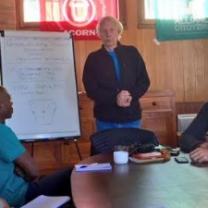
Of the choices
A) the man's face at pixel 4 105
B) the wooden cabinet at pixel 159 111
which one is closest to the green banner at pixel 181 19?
the wooden cabinet at pixel 159 111

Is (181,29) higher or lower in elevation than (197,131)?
higher

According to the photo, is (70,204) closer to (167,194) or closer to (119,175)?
(119,175)

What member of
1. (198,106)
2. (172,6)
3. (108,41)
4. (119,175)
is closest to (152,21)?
(172,6)

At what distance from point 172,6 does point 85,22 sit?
95cm

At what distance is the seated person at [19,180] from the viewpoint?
250 centimetres

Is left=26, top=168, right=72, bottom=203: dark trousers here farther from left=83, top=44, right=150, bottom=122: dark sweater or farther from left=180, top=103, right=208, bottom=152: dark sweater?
left=83, top=44, right=150, bottom=122: dark sweater

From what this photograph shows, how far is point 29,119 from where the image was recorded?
14.3 feet

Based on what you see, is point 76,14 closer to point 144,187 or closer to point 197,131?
point 197,131

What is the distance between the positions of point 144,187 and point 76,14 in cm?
334

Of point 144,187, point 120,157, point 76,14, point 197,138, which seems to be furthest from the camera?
point 76,14

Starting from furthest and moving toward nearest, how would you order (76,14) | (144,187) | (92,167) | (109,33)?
(76,14), (109,33), (92,167), (144,187)

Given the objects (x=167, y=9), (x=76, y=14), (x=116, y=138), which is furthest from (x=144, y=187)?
(x=167, y=9)

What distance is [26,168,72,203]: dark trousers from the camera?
2525mm

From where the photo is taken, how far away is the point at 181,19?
512 centimetres
